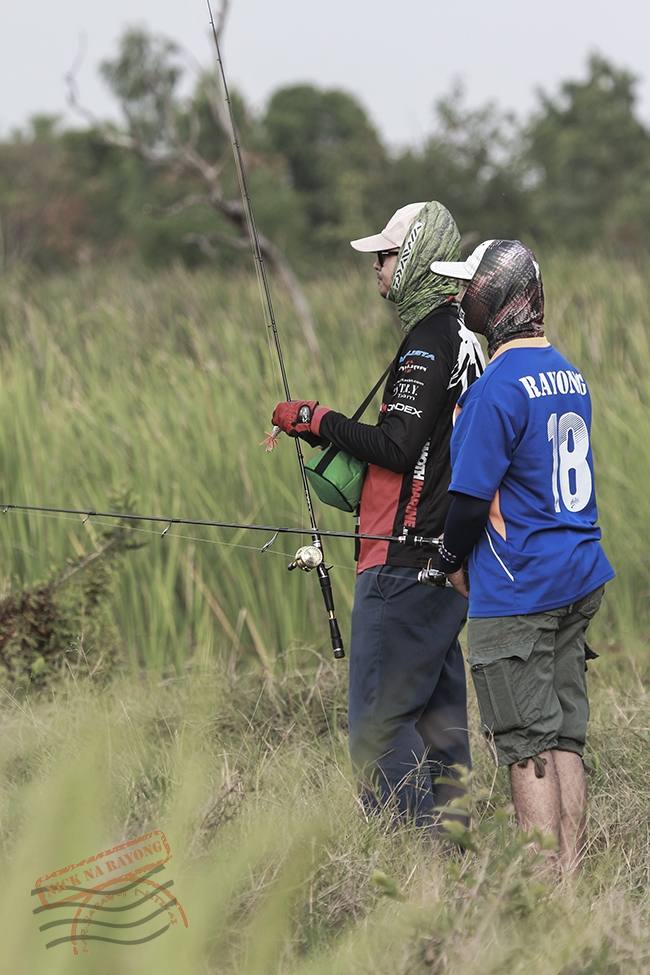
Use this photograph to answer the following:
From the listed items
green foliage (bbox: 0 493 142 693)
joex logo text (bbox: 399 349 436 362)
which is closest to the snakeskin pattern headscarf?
joex logo text (bbox: 399 349 436 362)

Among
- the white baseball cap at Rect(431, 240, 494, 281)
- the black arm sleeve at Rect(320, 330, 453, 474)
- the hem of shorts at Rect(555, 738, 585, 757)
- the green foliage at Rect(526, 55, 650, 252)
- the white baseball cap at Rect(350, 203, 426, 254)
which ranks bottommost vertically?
the hem of shorts at Rect(555, 738, 585, 757)

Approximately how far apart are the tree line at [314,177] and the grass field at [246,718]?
484 centimetres

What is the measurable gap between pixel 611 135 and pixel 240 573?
109 ft

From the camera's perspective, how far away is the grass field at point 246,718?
1.96 metres

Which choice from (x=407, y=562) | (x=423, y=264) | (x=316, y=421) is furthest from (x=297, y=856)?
A: (x=423, y=264)

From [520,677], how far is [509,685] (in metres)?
0.03

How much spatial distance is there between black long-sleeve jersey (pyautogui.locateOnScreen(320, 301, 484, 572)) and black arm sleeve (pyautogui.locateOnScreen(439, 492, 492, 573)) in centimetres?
23

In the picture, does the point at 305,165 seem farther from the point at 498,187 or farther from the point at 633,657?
the point at 633,657

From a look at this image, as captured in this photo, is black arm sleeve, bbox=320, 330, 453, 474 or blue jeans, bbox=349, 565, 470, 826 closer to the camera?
black arm sleeve, bbox=320, 330, 453, 474

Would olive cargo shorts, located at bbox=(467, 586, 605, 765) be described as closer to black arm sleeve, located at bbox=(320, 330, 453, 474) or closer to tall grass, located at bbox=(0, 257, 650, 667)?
black arm sleeve, located at bbox=(320, 330, 453, 474)

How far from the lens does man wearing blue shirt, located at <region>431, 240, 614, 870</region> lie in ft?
10.1

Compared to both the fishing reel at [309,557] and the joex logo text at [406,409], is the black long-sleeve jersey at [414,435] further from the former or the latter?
the fishing reel at [309,557]

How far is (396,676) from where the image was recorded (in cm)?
356

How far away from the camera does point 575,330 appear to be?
9.05 meters
